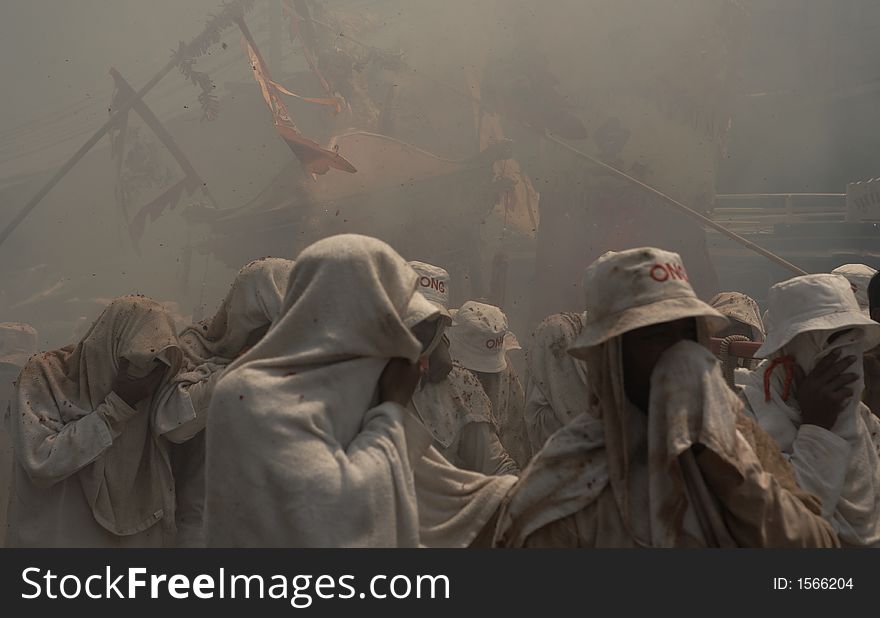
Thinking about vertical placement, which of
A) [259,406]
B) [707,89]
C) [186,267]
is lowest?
[259,406]

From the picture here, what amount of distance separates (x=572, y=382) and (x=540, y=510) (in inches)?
99.8

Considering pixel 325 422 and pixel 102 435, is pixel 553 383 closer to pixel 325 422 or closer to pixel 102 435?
pixel 102 435

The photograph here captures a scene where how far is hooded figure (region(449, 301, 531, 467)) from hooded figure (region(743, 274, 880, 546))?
2.26 meters

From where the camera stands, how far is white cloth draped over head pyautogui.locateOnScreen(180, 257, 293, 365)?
14.8 ft

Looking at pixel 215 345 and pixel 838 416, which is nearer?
pixel 838 416

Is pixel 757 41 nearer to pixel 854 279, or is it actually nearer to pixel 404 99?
pixel 404 99

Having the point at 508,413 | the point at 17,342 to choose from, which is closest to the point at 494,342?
the point at 508,413

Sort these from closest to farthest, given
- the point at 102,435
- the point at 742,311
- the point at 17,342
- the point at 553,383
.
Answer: the point at 102,435 → the point at 553,383 → the point at 742,311 → the point at 17,342

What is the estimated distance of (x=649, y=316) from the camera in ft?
7.58

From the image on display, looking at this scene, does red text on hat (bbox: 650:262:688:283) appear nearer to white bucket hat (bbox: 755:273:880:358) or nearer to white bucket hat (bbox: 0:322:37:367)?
white bucket hat (bbox: 755:273:880:358)

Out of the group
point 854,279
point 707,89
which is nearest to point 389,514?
point 854,279

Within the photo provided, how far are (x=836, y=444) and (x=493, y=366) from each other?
2725 millimetres

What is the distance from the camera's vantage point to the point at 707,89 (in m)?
14.1

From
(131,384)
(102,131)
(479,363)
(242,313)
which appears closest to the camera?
(131,384)
